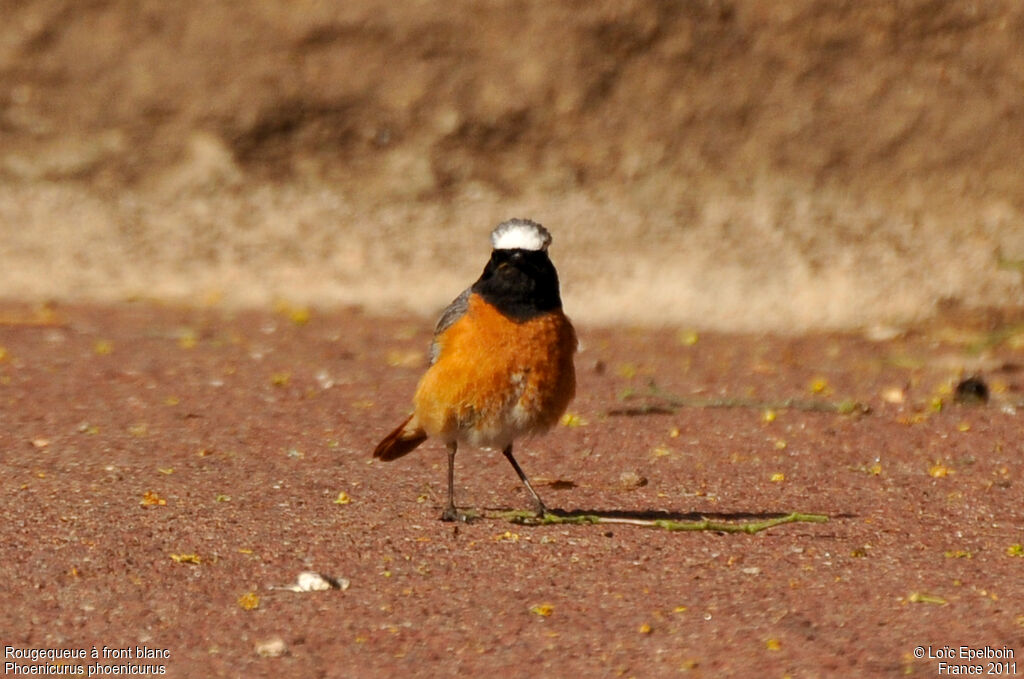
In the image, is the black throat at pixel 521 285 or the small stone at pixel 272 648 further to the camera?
the black throat at pixel 521 285

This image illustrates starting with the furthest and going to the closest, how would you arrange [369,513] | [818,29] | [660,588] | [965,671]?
[818,29]
[369,513]
[660,588]
[965,671]

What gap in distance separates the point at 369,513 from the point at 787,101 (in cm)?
499

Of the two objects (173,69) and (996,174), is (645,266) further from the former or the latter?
(173,69)

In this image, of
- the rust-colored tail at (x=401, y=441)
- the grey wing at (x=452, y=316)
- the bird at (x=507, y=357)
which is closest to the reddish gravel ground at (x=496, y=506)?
the rust-colored tail at (x=401, y=441)

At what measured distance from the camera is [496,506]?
6102 mm

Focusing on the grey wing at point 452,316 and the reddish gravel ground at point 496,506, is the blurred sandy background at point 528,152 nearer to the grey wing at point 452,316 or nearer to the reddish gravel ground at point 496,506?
the reddish gravel ground at point 496,506

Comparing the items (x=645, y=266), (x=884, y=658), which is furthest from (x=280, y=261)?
(x=884, y=658)

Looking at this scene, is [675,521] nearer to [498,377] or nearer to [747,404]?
[498,377]

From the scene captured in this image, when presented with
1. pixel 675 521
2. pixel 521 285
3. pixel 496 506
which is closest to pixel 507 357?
pixel 521 285

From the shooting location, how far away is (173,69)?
9883 mm

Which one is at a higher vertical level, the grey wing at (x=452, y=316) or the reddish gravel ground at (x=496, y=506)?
the grey wing at (x=452, y=316)

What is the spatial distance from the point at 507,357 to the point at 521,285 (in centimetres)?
28

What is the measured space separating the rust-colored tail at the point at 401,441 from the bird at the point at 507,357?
1.12ft

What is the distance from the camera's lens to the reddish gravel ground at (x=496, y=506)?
4434mm
